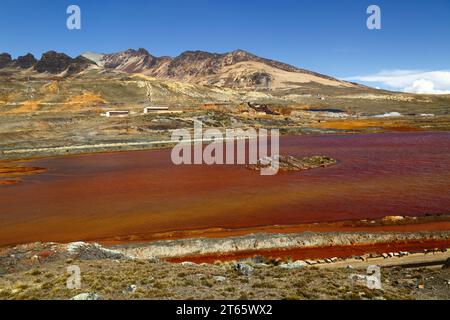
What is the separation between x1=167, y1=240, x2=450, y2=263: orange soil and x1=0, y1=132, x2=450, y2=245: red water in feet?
15.3

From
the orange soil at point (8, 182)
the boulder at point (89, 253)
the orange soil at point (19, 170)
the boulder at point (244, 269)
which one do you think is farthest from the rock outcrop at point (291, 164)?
the boulder at point (244, 269)

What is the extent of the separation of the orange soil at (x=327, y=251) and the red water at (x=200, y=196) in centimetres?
467

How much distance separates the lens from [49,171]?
154 feet

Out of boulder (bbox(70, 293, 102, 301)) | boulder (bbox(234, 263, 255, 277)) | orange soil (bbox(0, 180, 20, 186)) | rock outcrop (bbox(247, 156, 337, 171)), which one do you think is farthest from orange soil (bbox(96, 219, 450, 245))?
orange soil (bbox(0, 180, 20, 186))

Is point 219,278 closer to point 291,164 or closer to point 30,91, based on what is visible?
point 291,164

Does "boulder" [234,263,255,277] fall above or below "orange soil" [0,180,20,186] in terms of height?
above

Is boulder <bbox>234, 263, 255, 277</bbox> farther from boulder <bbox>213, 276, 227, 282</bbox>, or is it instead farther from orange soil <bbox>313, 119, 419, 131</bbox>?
orange soil <bbox>313, 119, 419, 131</bbox>

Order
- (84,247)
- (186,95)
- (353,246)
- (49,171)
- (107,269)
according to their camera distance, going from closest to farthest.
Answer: (107,269)
(84,247)
(353,246)
(49,171)
(186,95)

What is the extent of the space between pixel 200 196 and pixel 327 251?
1496 cm

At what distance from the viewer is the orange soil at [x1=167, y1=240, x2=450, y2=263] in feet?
63.3

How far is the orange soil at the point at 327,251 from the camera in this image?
1928 cm

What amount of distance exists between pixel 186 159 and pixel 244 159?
8403 mm
